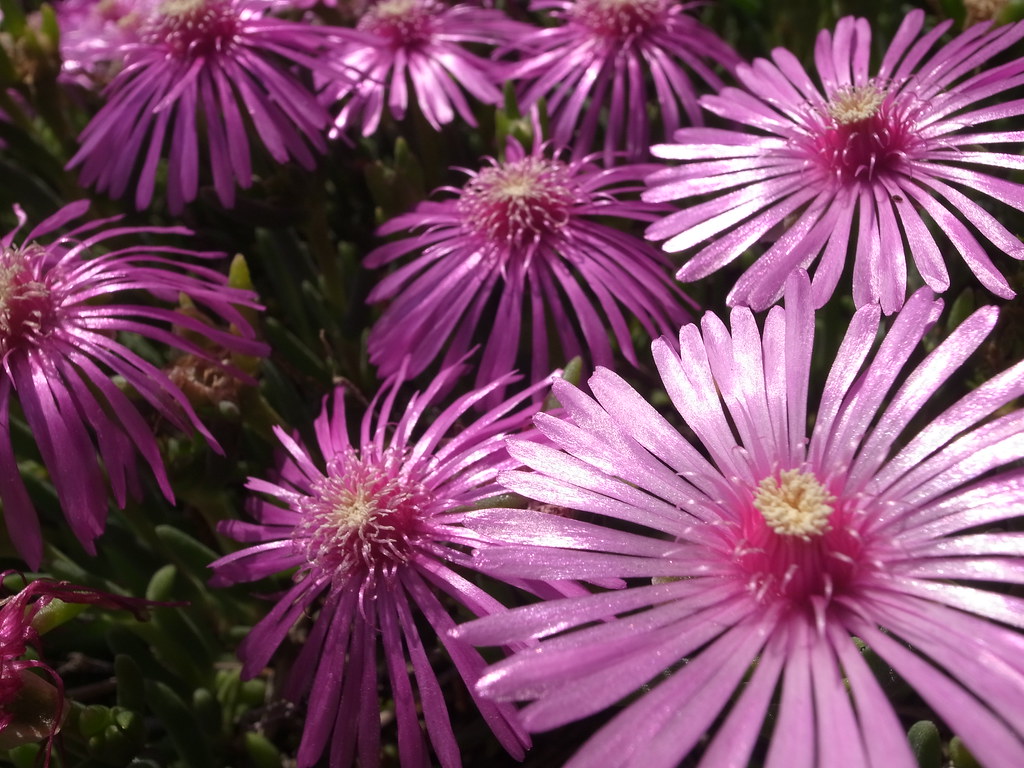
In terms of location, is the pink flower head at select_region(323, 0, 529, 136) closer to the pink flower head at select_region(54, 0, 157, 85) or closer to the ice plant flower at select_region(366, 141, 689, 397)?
the ice plant flower at select_region(366, 141, 689, 397)

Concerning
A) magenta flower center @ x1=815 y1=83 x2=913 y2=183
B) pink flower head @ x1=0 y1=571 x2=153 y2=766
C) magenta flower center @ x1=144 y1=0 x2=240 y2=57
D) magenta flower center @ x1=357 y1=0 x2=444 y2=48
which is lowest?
pink flower head @ x1=0 y1=571 x2=153 y2=766

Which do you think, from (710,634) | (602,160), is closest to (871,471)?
(710,634)

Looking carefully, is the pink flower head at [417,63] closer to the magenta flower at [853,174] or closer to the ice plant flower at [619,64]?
the ice plant flower at [619,64]

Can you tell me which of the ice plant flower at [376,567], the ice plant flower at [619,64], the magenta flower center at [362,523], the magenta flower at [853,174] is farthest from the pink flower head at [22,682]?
the ice plant flower at [619,64]

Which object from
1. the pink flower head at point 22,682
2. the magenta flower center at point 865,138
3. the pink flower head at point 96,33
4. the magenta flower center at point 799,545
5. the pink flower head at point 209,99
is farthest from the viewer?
the pink flower head at point 96,33

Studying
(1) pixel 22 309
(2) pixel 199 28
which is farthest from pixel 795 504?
(2) pixel 199 28

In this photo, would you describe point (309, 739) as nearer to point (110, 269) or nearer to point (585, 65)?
point (110, 269)

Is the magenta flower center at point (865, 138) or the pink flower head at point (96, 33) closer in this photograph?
the magenta flower center at point (865, 138)

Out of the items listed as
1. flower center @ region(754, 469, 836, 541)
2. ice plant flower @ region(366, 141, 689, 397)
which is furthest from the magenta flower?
flower center @ region(754, 469, 836, 541)

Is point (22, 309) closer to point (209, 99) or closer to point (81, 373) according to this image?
point (81, 373)
